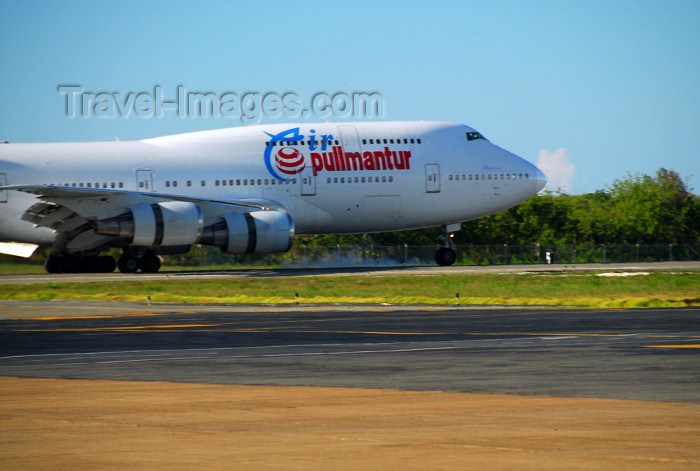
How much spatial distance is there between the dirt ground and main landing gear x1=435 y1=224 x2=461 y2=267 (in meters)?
35.6

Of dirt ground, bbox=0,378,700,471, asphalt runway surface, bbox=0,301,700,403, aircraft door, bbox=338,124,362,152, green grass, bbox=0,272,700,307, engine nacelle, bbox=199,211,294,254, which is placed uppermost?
aircraft door, bbox=338,124,362,152

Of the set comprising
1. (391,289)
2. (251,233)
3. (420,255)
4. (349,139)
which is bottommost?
(391,289)

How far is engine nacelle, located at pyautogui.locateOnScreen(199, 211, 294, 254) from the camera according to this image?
135 ft

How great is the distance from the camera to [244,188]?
43.1 metres

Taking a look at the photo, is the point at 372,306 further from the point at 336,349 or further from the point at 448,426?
the point at 448,426

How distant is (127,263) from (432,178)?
13423mm

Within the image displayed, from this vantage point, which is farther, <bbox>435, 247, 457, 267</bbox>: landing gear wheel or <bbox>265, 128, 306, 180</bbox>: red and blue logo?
<bbox>435, 247, 457, 267</bbox>: landing gear wheel

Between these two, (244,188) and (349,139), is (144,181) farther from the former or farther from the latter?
(349,139)

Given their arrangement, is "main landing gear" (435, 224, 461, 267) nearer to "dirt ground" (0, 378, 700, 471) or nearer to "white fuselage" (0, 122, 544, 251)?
"white fuselage" (0, 122, 544, 251)

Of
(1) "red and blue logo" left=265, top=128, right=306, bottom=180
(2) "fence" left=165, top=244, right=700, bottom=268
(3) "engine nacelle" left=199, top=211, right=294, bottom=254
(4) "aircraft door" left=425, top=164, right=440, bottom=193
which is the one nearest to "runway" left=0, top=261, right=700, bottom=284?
(3) "engine nacelle" left=199, top=211, right=294, bottom=254

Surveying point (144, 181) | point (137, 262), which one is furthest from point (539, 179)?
point (137, 262)

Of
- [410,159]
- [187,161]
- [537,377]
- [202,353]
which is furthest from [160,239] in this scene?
[537,377]

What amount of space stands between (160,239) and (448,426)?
106 ft

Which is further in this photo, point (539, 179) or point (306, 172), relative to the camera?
point (539, 179)
